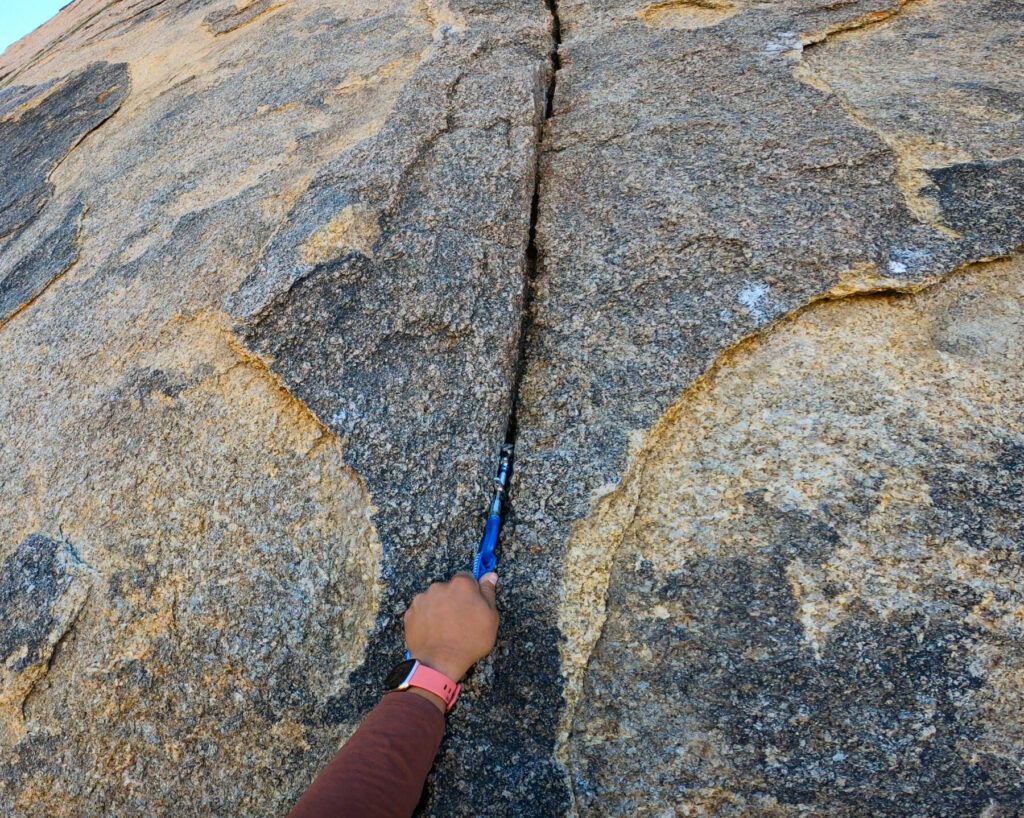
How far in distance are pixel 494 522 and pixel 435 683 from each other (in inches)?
15.9

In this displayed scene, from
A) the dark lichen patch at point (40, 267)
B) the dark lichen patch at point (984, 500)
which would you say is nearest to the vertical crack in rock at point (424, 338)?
the dark lichen patch at point (984, 500)

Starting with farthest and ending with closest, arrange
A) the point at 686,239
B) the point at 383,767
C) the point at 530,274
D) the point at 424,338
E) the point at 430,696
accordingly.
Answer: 1. the point at 530,274
2. the point at 686,239
3. the point at 424,338
4. the point at 430,696
5. the point at 383,767

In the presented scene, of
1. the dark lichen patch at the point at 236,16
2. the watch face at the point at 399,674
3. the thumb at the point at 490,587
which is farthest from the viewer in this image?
the dark lichen patch at the point at 236,16

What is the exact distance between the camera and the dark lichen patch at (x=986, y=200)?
6.07 ft

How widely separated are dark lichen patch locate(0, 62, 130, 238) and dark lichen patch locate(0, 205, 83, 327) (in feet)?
1.34

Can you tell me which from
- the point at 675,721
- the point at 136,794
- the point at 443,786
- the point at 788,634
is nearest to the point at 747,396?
the point at 788,634

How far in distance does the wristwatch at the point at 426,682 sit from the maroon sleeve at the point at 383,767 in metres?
0.03

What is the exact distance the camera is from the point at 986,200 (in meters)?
1.91

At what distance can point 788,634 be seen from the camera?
1.40 meters

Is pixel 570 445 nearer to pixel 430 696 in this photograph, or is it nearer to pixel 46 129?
pixel 430 696

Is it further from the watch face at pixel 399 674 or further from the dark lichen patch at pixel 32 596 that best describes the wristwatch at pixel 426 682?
the dark lichen patch at pixel 32 596

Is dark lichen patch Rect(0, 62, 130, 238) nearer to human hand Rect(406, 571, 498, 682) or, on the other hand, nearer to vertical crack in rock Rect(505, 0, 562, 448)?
vertical crack in rock Rect(505, 0, 562, 448)

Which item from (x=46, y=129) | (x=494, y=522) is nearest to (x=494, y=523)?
(x=494, y=522)

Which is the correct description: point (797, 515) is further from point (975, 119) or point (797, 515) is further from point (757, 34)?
point (757, 34)
